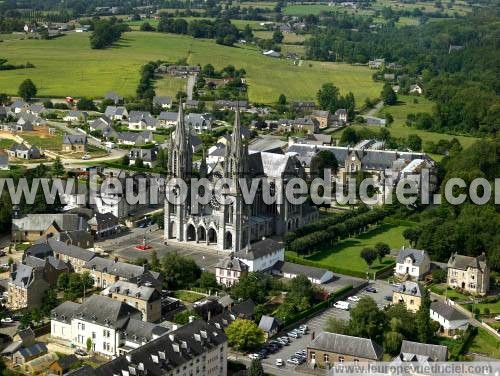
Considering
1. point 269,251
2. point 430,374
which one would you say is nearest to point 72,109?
point 269,251

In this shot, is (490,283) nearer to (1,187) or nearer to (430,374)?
(430,374)

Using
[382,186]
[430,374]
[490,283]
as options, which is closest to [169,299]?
[430,374]

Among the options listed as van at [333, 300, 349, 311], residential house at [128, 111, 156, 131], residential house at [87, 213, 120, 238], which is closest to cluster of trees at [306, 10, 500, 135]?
residential house at [128, 111, 156, 131]

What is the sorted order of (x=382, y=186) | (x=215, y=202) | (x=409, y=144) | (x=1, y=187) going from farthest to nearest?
1. (x=409, y=144)
2. (x=382, y=186)
3. (x=1, y=187)
4. (x=215, y=202)

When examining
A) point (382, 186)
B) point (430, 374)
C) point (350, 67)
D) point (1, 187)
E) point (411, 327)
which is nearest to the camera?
point (430, 374)

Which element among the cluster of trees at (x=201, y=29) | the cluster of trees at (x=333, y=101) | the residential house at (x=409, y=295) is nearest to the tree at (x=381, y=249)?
the residential house at (x=409, y=295)

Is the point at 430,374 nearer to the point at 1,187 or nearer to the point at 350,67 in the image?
the point at 1,187

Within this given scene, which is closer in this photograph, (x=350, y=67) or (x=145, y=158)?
(x=145, y=158)
